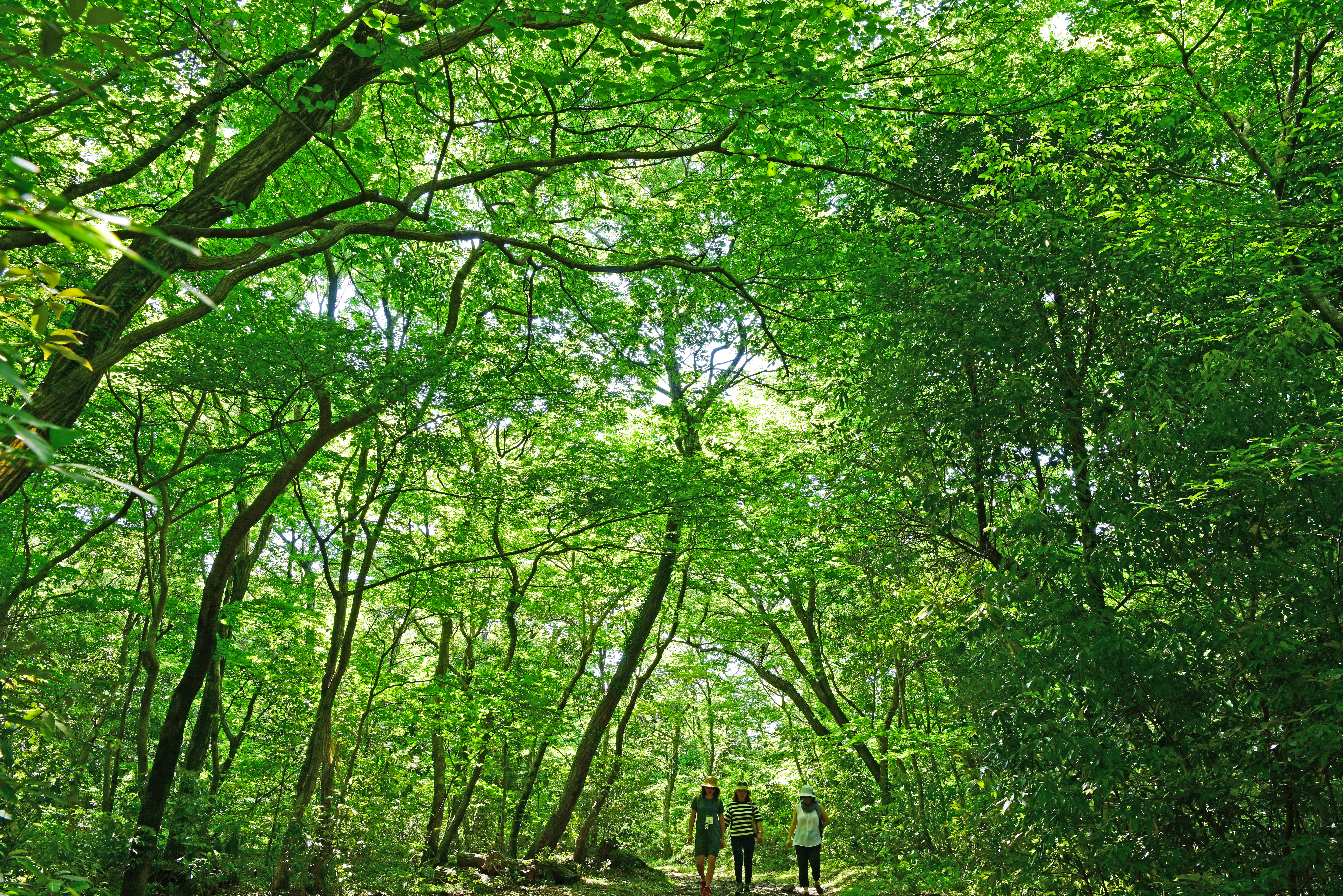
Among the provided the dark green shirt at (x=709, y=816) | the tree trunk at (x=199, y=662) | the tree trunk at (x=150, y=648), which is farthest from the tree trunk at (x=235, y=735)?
the dark green shirt at (x=709, y=816)

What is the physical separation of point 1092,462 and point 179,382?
749 centimetres

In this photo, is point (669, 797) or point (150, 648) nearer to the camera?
point (150, 648)

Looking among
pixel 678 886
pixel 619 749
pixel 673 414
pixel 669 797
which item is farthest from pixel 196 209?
pixel 669 797

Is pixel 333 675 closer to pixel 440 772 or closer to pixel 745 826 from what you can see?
pixel 440 772

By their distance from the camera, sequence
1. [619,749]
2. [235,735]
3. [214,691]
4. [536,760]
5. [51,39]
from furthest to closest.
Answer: [619,749] < [235,735] < [536,760] < [214,691] < [51,39]

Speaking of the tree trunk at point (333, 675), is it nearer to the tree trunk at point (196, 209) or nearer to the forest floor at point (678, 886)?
the forest floor at point (678, 886)

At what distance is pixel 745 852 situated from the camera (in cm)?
977

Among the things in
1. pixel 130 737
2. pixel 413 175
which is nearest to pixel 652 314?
pixel 413 175

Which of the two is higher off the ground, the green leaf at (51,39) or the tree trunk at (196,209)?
the tree trunk at (196,209)

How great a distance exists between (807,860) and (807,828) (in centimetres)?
52

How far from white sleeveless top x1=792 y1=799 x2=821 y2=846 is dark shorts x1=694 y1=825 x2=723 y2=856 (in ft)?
3.20

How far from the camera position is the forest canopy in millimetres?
4215

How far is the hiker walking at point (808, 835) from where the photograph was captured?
914cm

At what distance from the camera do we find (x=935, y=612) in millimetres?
7000
